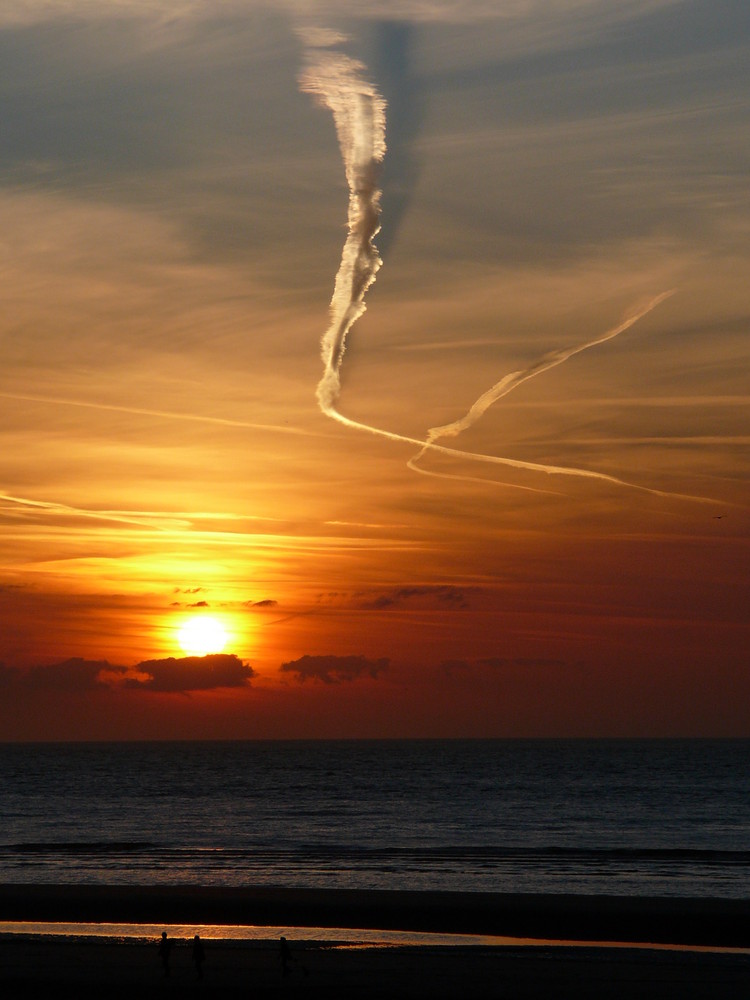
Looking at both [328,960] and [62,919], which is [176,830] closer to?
[62,919]

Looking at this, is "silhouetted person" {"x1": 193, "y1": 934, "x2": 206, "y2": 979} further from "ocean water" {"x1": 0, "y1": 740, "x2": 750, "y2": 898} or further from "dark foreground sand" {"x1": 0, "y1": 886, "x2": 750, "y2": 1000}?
"ocean water" {"x1": 0, "y1": 740, "x2": 750, "y2": 898}

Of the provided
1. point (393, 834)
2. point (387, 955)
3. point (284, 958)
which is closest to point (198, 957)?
point (284, 958)

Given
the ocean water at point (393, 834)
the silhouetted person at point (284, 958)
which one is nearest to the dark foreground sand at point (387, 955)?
the silhouetted person at point (284, 958)

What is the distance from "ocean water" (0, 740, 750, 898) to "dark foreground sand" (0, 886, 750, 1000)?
4776 millimetres

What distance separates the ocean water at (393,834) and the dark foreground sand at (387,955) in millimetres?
4776

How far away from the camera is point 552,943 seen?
36031 mm

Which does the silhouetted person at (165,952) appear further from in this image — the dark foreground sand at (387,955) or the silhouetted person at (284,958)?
the silhouetted person at (284,958)

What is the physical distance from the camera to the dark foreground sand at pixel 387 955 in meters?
28.7

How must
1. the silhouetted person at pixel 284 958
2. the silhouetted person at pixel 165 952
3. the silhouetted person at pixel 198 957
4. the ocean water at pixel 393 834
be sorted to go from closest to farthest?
the silhouetted person at pixel 198 957, the silhouetted person at pixel 284 958, the silhouetted person at pixel 165 952, the ocean water at pixel 393 834

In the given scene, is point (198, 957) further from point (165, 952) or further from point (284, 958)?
point (284, 958)

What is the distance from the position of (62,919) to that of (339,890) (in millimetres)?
11864

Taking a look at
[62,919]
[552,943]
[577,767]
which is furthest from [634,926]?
[577,767]

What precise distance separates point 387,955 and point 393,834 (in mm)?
41305

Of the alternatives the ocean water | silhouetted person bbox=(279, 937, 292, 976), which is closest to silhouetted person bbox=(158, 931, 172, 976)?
silhouetted person bbox=(279, 937, 292, 976)
